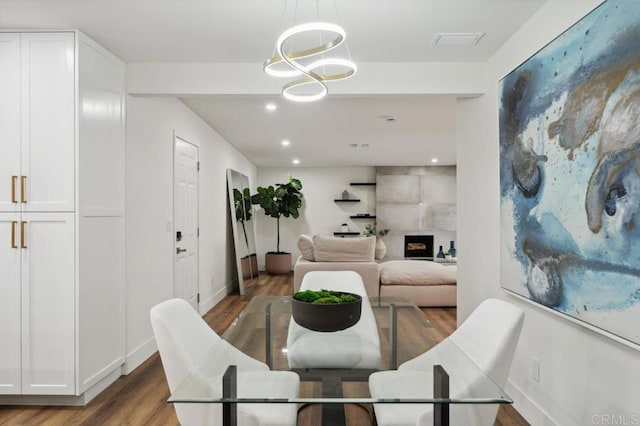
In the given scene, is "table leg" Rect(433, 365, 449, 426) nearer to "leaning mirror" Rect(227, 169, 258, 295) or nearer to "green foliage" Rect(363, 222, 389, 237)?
"leaning mirror" Rect(227, 169, 258, 295)

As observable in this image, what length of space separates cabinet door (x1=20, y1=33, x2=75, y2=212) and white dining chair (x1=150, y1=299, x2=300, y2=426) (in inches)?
56.3

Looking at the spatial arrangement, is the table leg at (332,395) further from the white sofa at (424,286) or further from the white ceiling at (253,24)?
the white sofa at (424,286)

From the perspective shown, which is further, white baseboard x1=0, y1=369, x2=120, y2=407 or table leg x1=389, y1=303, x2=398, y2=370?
white baseboard x1=0, y1=369, x2=120, y2=407

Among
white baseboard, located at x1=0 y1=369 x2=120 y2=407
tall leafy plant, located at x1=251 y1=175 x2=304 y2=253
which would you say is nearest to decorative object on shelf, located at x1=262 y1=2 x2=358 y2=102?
white baseboard, located at x1=0 y1=369 x2=120 y2=407

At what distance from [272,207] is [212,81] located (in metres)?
5.57

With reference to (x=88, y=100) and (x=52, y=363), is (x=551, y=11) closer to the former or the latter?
(x=88, y=100)

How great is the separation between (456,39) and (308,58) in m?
1.09

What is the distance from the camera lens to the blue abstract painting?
5.22 feet

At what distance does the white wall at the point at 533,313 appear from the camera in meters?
1.77

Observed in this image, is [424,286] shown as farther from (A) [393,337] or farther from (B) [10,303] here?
(B) [10,303]

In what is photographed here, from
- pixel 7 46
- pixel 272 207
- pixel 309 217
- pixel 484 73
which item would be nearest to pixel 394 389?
pixel 484 73

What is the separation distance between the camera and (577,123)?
6.31 feet

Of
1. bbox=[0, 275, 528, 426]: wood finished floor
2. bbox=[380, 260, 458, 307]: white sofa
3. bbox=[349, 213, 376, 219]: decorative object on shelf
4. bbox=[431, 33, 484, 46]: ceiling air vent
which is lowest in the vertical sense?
bbox=[0, 275, 528, 426]: wood finished floor

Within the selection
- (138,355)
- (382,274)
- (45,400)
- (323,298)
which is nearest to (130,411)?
(45,400)
